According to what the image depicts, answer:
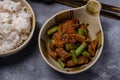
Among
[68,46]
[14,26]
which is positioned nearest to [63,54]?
[68,46]

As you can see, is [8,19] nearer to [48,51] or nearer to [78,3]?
[48,51]

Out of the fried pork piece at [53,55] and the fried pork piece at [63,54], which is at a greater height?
the fried pork piece at [63,54]

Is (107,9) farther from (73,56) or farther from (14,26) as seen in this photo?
(14,26)

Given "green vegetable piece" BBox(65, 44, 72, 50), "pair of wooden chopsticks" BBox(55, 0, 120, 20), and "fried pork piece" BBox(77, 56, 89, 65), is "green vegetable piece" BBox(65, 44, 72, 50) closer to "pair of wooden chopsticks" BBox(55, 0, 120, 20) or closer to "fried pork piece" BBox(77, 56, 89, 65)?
"fried pork piece" BBox(77, 56, 89, 65)

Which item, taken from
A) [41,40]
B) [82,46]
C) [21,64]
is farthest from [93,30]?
[21,64]

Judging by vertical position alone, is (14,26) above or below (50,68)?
above

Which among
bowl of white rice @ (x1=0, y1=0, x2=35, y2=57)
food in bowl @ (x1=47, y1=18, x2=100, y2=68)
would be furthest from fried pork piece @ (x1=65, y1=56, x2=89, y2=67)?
bowl of white rice @ (x1=0, y1=0, x2=35, y2=57)

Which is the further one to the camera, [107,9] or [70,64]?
[107,9]

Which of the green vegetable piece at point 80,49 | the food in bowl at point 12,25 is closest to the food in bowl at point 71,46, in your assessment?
the green vegetable piece at point 80,49

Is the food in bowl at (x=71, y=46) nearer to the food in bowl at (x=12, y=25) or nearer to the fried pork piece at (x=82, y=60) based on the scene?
the fried pork piece at (x=82, y=60)
